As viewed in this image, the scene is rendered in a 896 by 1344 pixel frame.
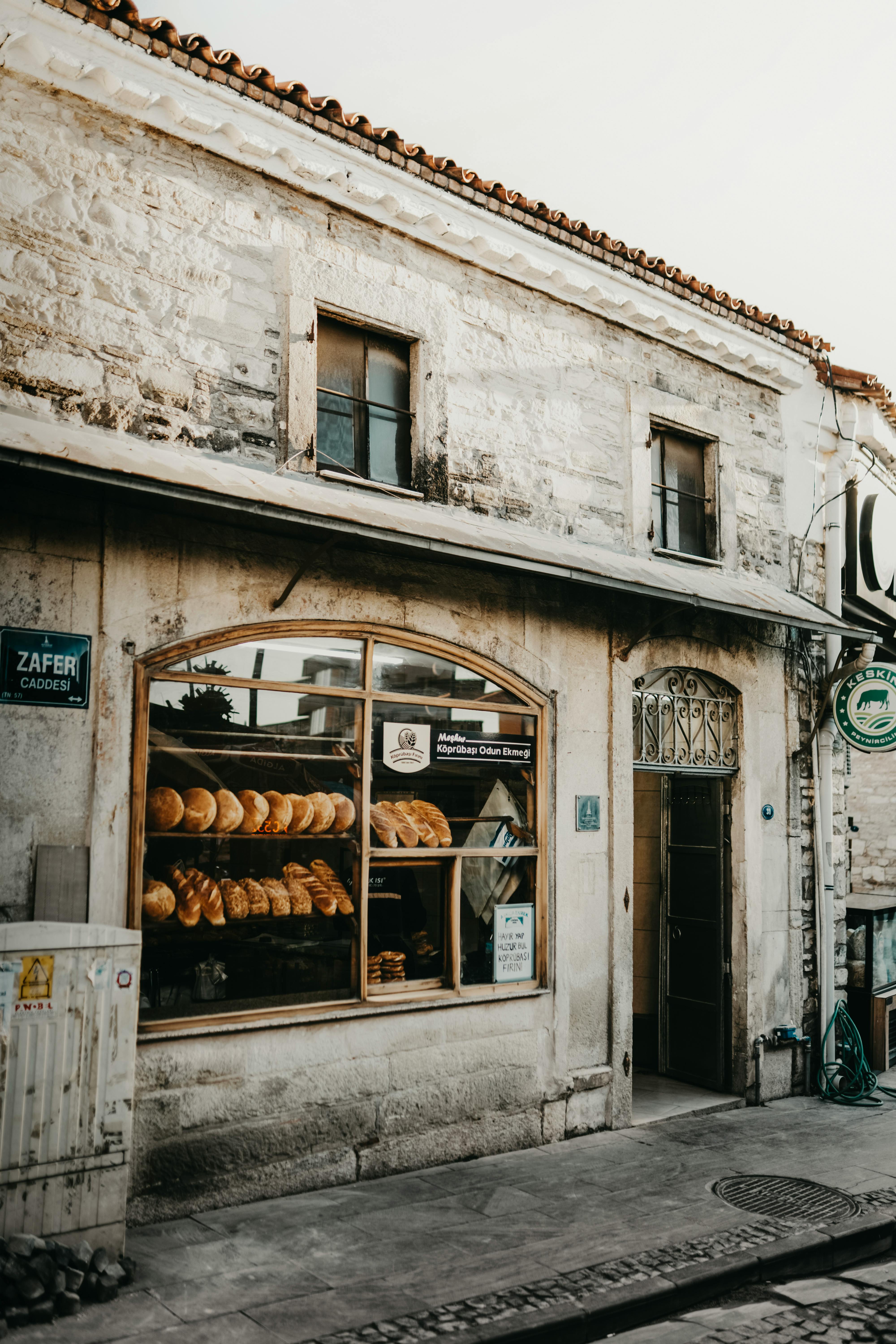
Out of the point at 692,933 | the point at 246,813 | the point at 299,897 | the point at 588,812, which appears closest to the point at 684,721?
the point at 588,812

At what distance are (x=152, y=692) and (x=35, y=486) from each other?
4.22ft

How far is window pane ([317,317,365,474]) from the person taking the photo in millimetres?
7141

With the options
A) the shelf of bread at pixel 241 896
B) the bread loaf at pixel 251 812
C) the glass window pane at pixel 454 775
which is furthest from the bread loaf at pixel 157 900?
the glass window pane at pixel 454 775

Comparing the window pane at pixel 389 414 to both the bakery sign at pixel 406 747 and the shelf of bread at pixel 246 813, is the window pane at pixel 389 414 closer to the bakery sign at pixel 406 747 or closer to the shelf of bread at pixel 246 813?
the bakery sign at pixel 406 747

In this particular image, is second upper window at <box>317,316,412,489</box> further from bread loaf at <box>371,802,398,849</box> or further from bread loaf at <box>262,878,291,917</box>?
bread loaf at <box>262,878,291,917</box>

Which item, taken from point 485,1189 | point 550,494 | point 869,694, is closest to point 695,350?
point 550,494

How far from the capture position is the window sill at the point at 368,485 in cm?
695

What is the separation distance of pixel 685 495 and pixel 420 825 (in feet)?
13.9

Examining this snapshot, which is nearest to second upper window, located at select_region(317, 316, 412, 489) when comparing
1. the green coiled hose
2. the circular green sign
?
the circular green sign

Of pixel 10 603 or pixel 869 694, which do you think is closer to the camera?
pixel 10 603

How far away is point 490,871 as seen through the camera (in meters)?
7.68

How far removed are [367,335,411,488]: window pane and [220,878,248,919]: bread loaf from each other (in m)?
2.89

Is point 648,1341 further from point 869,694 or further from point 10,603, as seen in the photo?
point 869,694

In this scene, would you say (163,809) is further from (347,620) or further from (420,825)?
(420,825)
